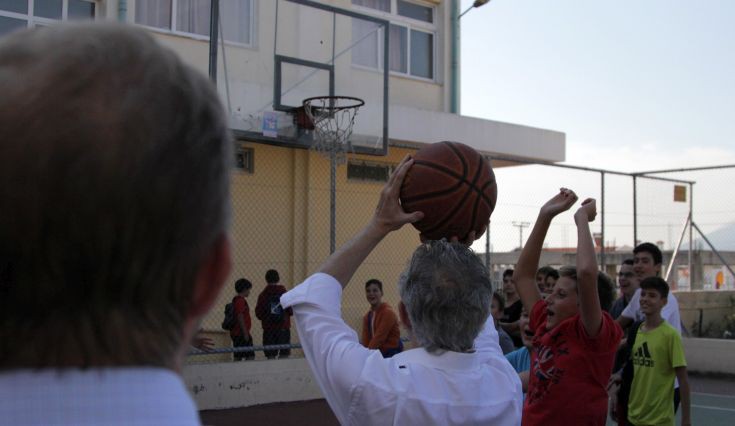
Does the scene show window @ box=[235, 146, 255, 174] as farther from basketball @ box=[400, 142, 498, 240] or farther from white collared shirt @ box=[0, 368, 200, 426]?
white collared shirt @ box=[0, 368, 200, 426]

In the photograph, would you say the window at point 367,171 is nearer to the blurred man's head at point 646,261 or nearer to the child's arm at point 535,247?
the blurred man's head at point 646,261

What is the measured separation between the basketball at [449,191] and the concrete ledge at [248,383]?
724 centimetres

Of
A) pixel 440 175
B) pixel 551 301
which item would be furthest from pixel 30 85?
pixel 551 301

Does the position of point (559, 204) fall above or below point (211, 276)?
above

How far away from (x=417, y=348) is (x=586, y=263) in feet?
4.49

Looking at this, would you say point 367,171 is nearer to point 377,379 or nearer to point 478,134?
point 478,134

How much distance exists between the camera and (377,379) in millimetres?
2311

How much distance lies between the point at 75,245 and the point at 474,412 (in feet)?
5.77

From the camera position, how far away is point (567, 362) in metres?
3.98

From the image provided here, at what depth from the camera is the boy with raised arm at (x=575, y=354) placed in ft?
12.2

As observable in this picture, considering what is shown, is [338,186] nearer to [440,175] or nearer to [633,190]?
→ [633,190]

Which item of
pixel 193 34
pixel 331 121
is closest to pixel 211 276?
pixel 331 121

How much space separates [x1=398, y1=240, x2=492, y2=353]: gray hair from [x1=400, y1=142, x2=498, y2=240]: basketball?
0.82 m

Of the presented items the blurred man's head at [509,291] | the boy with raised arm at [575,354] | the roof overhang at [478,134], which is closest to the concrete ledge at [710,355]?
the roof overhang at [478,134]
